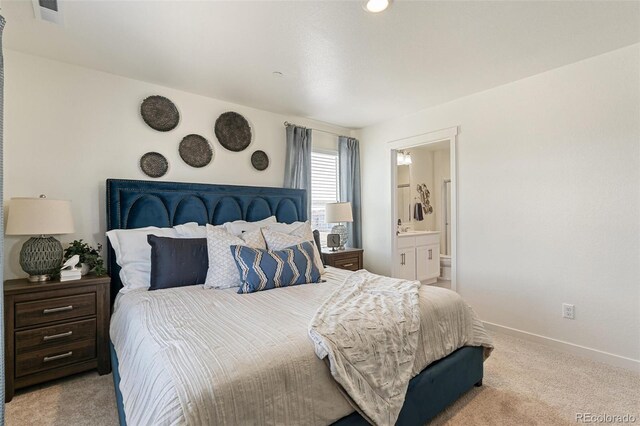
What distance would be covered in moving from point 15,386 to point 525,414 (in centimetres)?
334

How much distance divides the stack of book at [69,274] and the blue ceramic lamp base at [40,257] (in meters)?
0.15

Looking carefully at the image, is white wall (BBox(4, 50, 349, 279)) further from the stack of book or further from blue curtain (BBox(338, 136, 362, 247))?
blue curtain (BBox(338, 136, 362, 247))

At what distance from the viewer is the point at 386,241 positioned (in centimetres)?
445

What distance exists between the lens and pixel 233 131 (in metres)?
3.67

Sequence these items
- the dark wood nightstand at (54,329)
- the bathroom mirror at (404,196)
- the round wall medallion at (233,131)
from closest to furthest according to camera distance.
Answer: the dark wood nightstand at (54,329) → the round wall medallion at (233,131) → the bathroom mirror at (404,196)

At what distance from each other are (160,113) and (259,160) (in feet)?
3.84

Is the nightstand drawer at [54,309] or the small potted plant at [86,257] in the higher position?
the small potted plant at [86,257]

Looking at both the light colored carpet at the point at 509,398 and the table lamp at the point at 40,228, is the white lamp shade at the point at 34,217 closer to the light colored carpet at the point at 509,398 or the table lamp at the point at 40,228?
the table lamp at the point at 40,228

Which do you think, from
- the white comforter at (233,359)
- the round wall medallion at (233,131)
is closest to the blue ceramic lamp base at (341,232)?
the round wall medallion at (233,131)

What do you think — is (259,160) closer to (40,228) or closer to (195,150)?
(195,150)

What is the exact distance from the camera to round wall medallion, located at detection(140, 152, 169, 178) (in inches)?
122

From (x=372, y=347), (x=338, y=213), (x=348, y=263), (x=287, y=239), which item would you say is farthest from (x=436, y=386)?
(x=338, y=213)

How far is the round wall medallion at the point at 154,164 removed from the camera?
3.09m

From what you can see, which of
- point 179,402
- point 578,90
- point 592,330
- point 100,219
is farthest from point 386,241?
point 179,402
